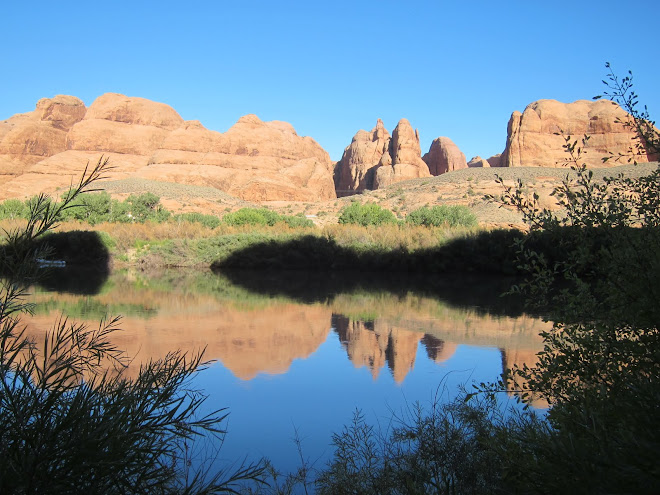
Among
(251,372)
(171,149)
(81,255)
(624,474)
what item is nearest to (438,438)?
(624,474)

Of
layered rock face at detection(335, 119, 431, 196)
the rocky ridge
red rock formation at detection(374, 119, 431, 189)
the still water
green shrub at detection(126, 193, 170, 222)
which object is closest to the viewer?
the still water

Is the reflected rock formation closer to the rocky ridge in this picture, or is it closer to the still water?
the still water

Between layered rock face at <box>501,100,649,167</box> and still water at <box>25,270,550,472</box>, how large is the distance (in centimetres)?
5525

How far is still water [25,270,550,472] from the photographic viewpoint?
19.5 feet

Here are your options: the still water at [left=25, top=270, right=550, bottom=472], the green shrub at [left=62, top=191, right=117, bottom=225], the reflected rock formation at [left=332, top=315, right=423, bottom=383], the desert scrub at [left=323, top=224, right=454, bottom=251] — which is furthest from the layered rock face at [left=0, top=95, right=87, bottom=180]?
the reflected rock formation at [left=332, top=315, right=423, bottom=383]

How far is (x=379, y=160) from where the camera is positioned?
96688 mm

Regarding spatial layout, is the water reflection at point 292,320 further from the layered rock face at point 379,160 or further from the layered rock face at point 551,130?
the layered rock face at point 379,160

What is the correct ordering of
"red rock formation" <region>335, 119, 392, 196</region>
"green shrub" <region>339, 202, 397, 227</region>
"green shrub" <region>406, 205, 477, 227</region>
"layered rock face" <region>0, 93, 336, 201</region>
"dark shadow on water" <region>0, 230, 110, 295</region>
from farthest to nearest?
"red rock formation" <region>335, 119, 392, 196</region> < "layered rock face" <region>0, 93, 336, 201</region> < "green shrub" <region>339, 202, 397, 227</region> < "green shrub" <region>406, 205, 477, 227</region> < "dark shadow on water" <region>0, 230, 110, 295</region>

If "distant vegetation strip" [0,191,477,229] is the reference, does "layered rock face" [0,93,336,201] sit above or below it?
above

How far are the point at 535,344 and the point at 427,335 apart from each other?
1849 mm

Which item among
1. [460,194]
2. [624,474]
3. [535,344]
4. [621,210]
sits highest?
[460,194]

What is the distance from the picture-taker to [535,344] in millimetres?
9602

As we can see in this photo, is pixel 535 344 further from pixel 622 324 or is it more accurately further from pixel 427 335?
pixel 622 324

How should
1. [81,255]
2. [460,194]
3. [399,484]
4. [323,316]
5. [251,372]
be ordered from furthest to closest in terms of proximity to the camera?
[460,194]
[81,255]
[323,316]
[251,372]
[399,484]
